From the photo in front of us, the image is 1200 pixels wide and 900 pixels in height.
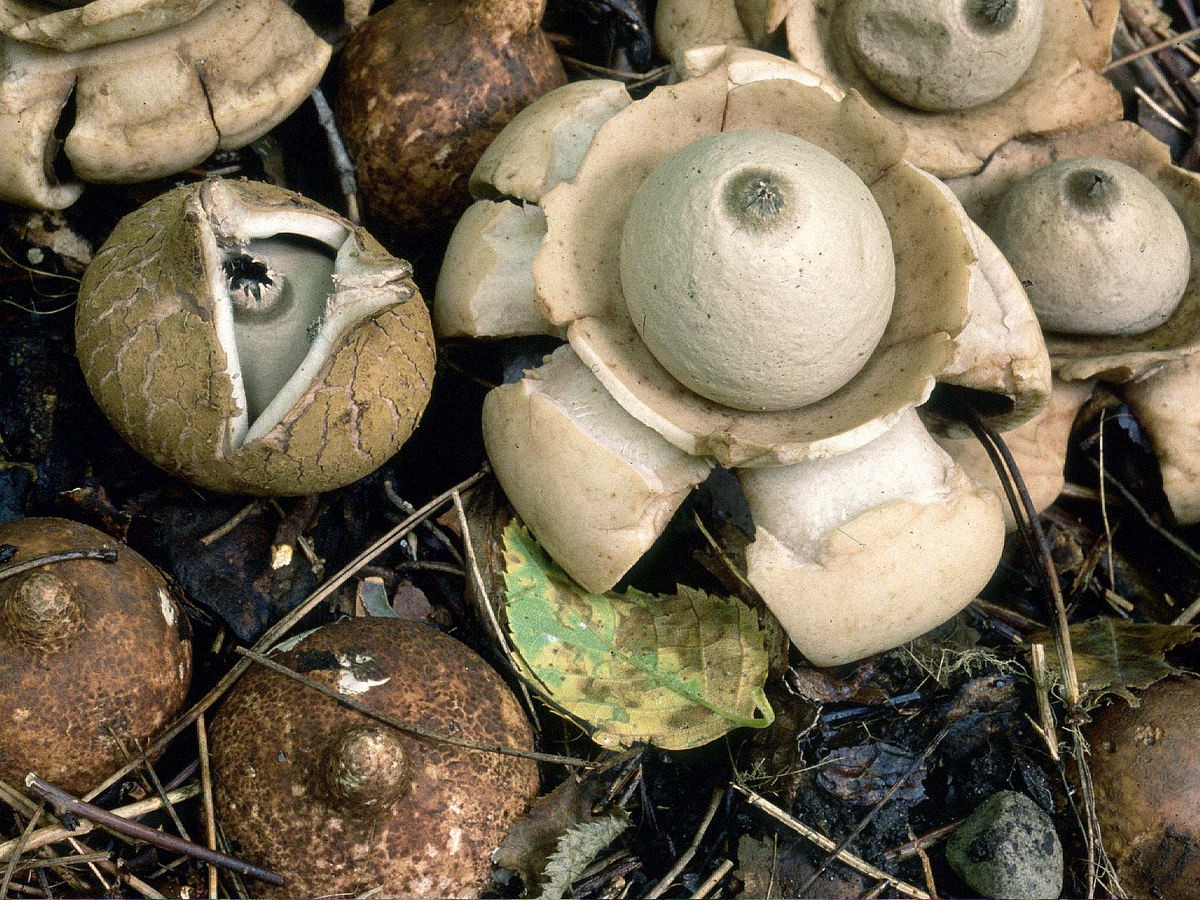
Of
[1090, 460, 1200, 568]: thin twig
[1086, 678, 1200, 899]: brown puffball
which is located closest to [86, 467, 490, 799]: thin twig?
[1086, 678, 1200, 899]: brown puffball

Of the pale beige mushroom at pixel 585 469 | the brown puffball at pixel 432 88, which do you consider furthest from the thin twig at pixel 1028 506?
the brown puffball at pixel 432 88

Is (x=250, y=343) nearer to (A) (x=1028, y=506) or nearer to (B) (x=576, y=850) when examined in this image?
(B) (x=576, y=850)

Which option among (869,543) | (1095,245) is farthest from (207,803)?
(1095,245)

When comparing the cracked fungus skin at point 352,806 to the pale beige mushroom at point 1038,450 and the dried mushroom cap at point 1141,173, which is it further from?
the dried mushroom cap at point 1141,173

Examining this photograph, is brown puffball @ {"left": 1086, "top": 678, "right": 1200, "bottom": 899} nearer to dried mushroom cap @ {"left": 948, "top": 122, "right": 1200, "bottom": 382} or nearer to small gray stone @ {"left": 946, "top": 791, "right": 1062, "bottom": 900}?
small gray stone @ {"left": 946, "top": 791, "right": 1062, "bottom": 900}

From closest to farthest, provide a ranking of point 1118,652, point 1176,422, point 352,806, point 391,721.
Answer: point 352,806
point 391,721
point 1118,652
point 1176,422

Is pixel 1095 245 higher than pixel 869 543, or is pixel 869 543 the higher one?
pixel 1095 245
